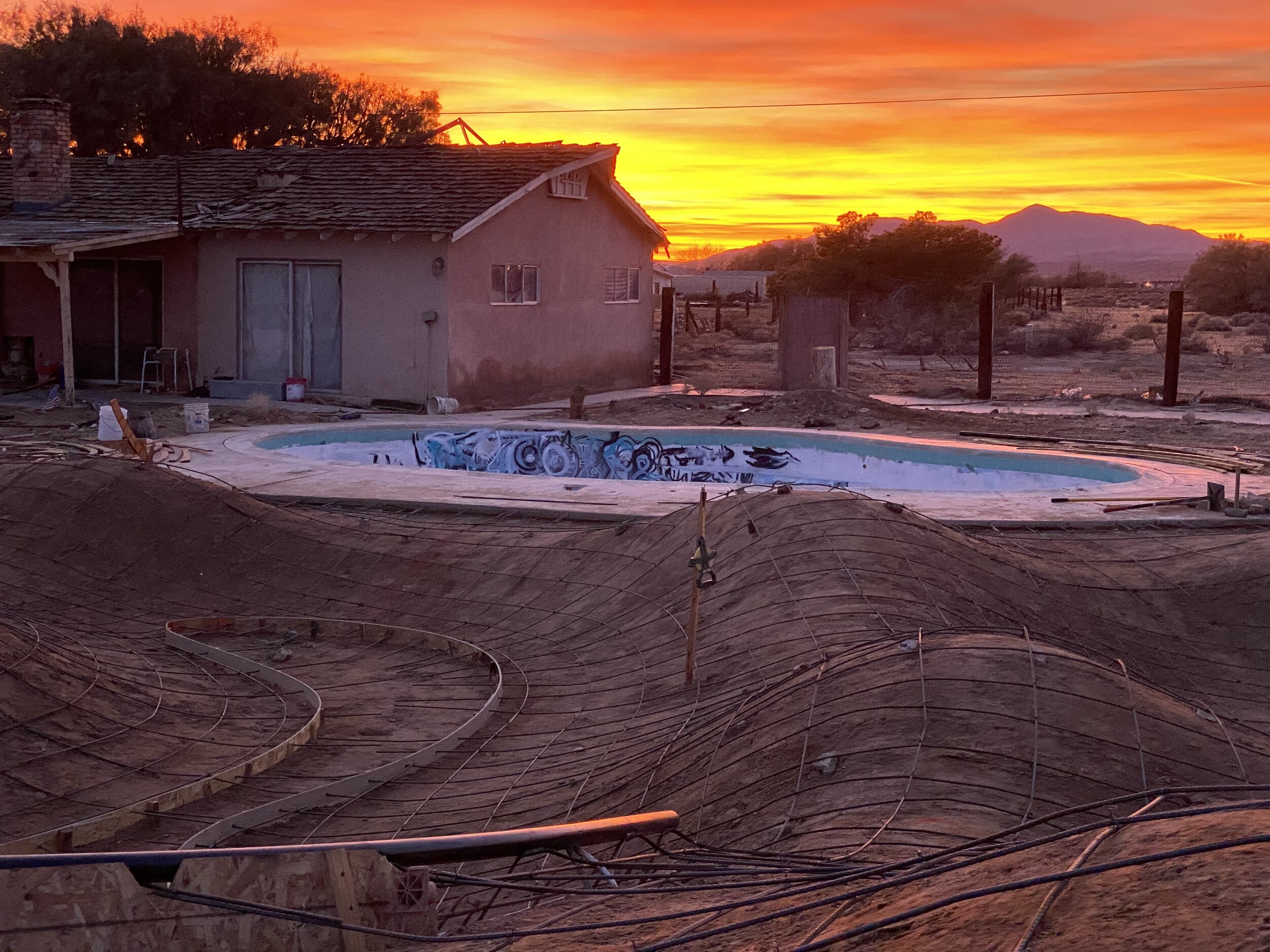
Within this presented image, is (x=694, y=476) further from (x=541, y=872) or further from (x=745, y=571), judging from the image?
(x=541, y=872)

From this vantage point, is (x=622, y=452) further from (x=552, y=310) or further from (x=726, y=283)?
(x=726, y=283)

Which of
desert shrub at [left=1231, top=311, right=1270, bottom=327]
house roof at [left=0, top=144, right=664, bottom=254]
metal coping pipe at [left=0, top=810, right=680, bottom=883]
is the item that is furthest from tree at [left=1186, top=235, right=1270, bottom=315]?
metal coping pipe at [left=0, top=810, right=680, bottom=883]

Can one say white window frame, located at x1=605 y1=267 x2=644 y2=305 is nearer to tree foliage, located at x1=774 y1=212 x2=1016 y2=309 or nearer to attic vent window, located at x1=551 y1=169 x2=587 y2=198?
attic vent window, located at x1=551 y1=169 x2=587 y2=198

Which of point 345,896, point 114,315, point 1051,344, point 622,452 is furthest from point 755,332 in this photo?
point 345,896

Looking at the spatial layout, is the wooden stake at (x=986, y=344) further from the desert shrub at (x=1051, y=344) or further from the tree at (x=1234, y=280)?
the tree at (x=1234, y=280)

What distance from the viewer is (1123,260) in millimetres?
196875

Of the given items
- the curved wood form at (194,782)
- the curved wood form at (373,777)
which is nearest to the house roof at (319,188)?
the curved wood form at (373,777)

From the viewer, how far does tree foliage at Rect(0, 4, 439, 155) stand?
42375 mm

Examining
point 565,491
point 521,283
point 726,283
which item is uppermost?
point 726,283

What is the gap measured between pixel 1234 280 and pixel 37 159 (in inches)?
1882

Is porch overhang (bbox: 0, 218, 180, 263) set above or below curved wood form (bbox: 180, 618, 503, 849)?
above

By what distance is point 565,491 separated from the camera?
1438 cm

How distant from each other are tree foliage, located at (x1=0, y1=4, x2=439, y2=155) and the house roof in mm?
16048

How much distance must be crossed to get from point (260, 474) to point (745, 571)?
7.07m
